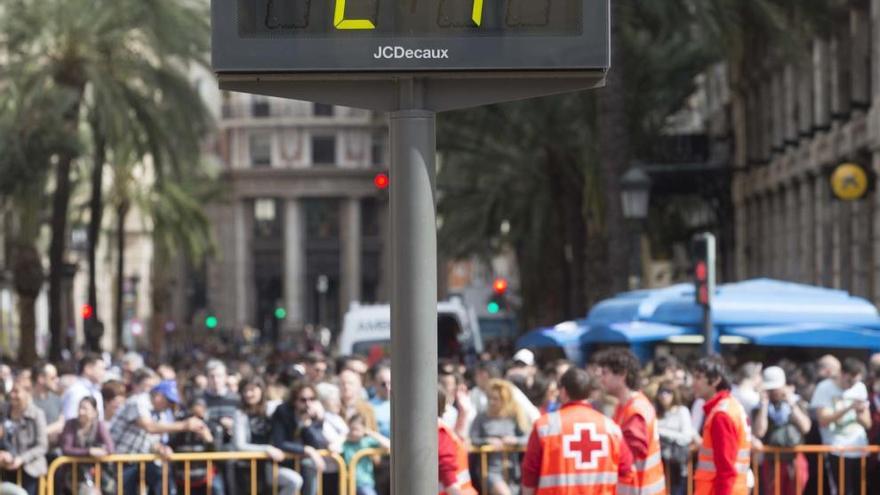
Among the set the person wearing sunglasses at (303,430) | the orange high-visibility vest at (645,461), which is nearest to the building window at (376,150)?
the person wearing sunglasses at (303,430)

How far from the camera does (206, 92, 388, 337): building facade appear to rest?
347ft

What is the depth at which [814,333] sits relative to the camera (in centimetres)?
2122

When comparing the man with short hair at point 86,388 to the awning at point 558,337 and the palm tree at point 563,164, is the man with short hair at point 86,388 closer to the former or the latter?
the awning at point 558,337

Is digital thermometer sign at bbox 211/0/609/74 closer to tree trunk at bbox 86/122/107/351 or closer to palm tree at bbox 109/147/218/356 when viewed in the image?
tree trunk at bbox 86/122/107/351

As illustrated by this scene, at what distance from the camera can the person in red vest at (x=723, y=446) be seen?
10.0 m

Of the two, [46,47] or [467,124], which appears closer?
[46,47]

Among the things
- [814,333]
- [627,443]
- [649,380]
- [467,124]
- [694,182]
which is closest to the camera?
[627,443]

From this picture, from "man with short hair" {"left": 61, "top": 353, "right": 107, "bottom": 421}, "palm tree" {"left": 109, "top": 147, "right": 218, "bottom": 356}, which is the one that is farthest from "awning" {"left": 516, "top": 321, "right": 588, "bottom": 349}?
"palm tree" {"left": 109, "top": 147, "right": 218, "bottom": 356}

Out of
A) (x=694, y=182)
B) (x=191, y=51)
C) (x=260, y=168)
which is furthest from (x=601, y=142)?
(x=260, y=168)

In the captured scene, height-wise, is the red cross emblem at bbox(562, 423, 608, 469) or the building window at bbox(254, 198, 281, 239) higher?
the building window at bbox(254, 198, 281, 239)

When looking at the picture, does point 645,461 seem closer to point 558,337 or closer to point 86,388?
point 86,388

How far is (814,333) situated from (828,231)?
14413 mm

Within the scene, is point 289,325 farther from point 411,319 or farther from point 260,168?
point 411,319

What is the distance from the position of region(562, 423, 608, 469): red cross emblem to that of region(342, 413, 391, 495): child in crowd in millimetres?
3937
